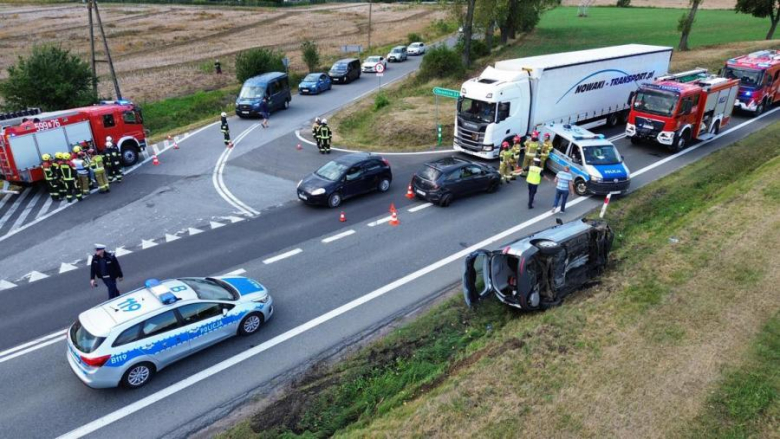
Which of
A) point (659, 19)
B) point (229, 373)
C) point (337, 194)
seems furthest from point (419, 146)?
point (659, 19)

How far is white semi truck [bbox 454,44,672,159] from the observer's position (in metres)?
20.7

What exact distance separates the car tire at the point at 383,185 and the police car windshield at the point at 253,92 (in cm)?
1495

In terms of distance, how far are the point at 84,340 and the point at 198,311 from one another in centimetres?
191

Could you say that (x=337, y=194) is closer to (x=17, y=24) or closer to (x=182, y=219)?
(x=182, y=219)

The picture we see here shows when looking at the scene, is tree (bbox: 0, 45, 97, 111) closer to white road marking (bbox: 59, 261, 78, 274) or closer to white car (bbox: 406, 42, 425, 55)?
white road marking (bbox: 59, 261, 78, 274)

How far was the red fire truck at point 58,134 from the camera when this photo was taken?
18.6m

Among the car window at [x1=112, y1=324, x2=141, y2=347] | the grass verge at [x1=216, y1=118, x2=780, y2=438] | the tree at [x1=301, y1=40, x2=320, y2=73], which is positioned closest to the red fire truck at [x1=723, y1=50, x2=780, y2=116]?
the grass verge at [x1=216, y1=118, x2=780, y2=438]

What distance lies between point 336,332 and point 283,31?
2758 inches

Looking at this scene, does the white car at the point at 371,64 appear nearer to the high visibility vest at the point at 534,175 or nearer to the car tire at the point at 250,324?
the high visibility vest at the point at 534,175

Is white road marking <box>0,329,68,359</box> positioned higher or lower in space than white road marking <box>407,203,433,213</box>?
higher

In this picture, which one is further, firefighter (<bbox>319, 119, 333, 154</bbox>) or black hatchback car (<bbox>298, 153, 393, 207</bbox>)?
firefighter (<bbox>319, 119, 333, 154</bbox>)

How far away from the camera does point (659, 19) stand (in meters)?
72.6

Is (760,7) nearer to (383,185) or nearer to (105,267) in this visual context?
(383,185)

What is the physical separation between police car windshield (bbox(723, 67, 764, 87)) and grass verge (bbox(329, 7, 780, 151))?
8238 mm
